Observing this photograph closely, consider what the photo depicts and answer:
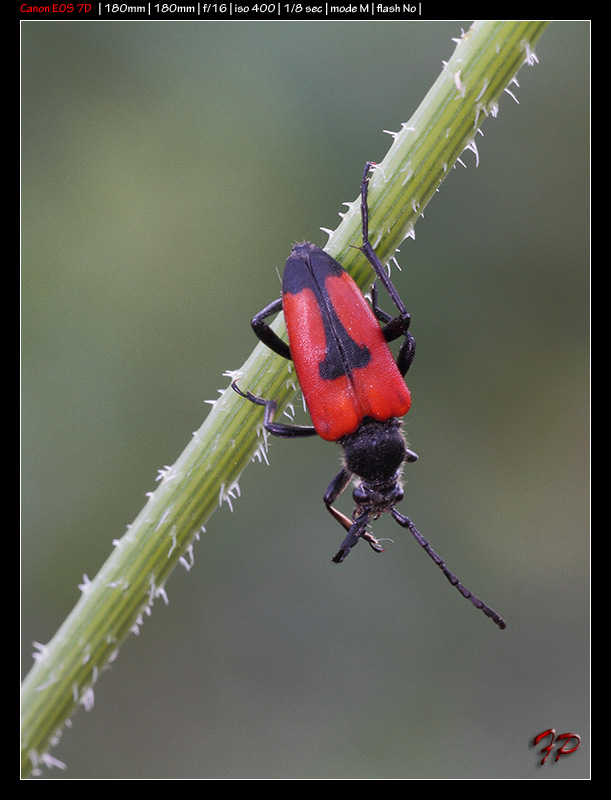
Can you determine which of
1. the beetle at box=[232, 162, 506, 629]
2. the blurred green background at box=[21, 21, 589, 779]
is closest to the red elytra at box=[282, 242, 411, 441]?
the beetle at box=[232, 162, 506, 629]

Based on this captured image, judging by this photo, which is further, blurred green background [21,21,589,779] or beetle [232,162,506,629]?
blurred green background [21,21,589,779]

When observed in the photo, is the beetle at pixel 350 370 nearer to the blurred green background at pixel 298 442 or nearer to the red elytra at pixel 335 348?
the red elytra at pixel 335 348

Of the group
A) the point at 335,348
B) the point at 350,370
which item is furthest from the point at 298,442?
the point at 335,348

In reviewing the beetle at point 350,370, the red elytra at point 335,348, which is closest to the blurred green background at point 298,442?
the beetle at point 350,370

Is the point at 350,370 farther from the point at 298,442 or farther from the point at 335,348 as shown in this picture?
the point at 298,442

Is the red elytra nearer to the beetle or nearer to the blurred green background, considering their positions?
the beetle

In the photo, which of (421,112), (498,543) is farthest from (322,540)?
(421,112)
